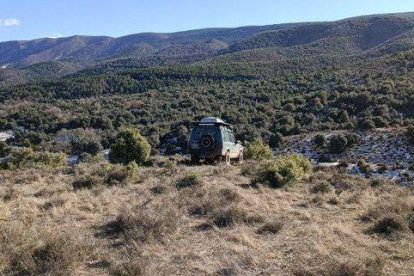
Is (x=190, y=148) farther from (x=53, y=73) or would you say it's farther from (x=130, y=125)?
(x=53, y=73)

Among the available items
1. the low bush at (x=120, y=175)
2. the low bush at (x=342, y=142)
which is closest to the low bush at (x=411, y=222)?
the low bush at (x=120, y=175)

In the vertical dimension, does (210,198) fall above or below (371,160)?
above

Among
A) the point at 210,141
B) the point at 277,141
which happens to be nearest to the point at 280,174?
the point at 210,141

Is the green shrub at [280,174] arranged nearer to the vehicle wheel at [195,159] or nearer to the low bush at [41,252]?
the vehicle wheel at [195,159]

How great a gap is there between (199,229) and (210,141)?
1006cm

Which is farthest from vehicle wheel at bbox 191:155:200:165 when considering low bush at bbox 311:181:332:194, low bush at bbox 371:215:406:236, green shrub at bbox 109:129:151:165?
low bush at bbox 371:215:406:236

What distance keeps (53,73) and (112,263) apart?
6210 inches

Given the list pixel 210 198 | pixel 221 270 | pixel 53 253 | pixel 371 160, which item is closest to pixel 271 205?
pixel 210 198

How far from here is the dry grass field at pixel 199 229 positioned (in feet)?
21.3

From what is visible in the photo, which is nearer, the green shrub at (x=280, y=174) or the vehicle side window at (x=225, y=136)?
the green shrub at (x=280, y=174)

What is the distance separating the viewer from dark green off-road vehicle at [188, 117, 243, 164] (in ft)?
61.0

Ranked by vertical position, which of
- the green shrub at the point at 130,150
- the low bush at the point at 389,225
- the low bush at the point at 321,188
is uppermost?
the low bush at the point at 389,225

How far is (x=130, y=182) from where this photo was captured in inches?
554

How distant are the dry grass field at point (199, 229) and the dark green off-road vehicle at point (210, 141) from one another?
4.94 m
